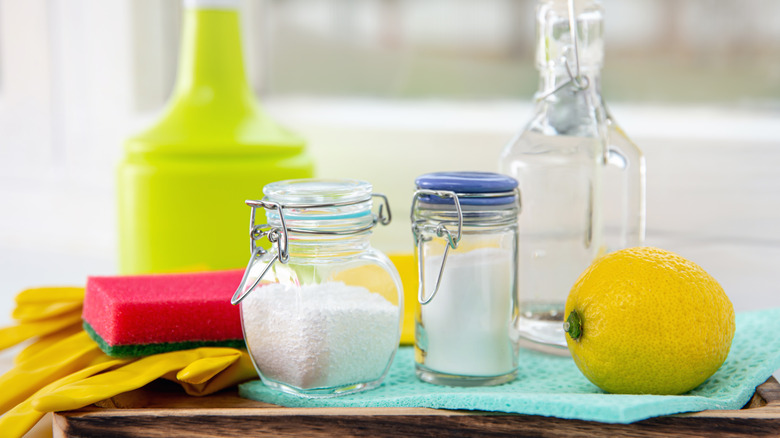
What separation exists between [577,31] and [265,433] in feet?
1.14

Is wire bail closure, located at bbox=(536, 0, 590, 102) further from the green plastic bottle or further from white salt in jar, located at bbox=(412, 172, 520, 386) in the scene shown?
the green plastic bottle

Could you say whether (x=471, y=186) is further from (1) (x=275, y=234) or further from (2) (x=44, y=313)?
(2) (x=44, y=313)

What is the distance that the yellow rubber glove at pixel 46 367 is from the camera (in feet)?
1.56

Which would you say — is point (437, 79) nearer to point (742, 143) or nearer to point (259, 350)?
point (742, 143)

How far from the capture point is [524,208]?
579 millimetres

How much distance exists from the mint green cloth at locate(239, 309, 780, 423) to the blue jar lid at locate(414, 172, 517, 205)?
0.36 ft

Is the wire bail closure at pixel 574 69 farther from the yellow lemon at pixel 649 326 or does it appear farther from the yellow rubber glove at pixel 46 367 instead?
the yellow rubber glove at pixel 46 367

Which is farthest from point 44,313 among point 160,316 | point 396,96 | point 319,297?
point 396,96

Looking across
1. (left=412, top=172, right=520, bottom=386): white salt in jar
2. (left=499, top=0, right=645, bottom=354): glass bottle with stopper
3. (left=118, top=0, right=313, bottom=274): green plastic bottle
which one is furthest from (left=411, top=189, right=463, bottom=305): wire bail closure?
(left=118, top=0, right=313, bottom=274): green plastic bottle

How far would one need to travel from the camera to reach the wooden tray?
0.38m

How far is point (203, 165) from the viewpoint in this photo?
2.23 ft

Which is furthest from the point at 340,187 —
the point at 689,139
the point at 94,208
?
the point at 94,208

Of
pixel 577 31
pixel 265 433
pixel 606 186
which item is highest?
pixel 577 31

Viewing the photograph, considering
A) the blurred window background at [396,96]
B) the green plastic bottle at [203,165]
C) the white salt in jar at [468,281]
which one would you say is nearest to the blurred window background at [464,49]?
the blurred window background at [396,96]
